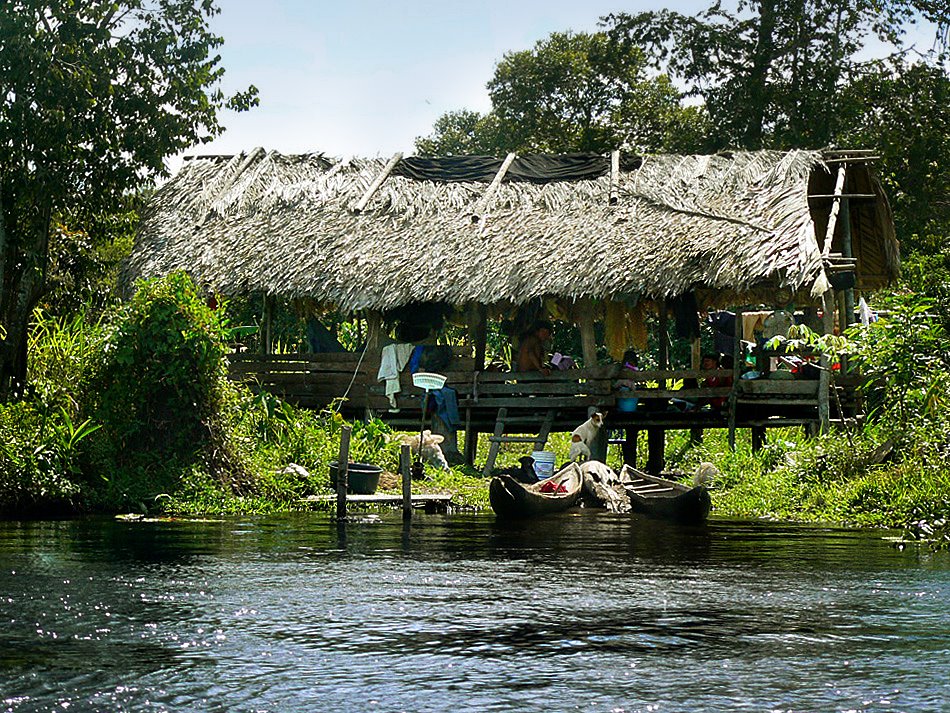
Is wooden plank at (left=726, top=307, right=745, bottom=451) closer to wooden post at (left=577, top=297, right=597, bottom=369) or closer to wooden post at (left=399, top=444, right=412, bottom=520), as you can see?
wooden post at (left=577, top=297, right=597, bottom=369)

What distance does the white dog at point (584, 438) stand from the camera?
17.2m

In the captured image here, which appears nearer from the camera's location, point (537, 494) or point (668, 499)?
point (668, 499)

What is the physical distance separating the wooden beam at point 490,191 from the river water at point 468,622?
25.8ft

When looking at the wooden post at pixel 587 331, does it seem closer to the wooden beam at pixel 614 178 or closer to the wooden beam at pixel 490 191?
the wooden beam at pixel 614 178

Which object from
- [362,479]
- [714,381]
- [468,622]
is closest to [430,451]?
[362,479]

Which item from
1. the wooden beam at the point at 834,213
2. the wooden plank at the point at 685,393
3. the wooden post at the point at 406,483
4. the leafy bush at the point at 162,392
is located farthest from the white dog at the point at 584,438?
the leafy bush at the point at 162,392

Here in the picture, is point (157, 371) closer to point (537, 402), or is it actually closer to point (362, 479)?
point (362, 479)

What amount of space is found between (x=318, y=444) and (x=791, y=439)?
6.29 meters

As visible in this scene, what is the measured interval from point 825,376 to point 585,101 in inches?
600

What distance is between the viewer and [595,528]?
45.6 ft

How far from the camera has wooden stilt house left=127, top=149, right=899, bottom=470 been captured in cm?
1792

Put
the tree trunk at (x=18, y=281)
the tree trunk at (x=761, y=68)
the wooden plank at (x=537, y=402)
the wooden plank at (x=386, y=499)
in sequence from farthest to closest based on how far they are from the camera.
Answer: the tree trunk at (x=761, y=68) < the wooden plank at (x=537, y=402) < the tree trunk at (x=18, y=281) < the wooden plank at (x=386, y=499)

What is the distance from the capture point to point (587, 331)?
18953 millimetres

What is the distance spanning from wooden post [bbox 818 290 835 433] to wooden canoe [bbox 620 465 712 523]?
9.36 ft
